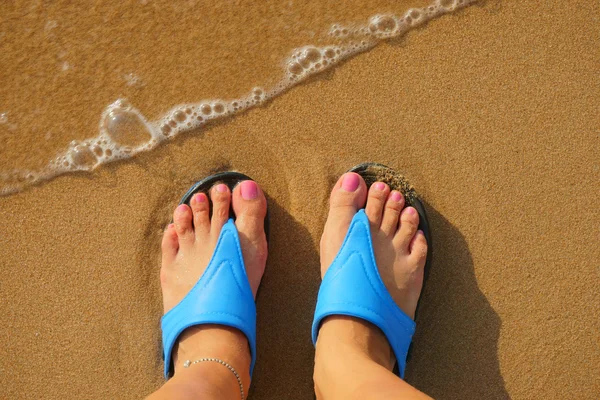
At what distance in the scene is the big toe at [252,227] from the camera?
198cm

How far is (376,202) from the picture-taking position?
6.61 feet

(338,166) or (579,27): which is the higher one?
(579,27)

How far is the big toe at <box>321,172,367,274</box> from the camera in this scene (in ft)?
6.46

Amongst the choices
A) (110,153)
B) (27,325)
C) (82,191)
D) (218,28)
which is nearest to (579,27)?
(218,28)

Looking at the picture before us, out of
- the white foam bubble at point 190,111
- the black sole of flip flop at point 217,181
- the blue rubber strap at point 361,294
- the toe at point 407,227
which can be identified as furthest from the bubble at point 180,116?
the toe at point 407,227

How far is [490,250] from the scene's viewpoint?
1961 mm

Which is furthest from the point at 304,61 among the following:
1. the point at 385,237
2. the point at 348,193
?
the point at 385,237

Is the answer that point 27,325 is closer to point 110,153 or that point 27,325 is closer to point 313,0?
point 110,153

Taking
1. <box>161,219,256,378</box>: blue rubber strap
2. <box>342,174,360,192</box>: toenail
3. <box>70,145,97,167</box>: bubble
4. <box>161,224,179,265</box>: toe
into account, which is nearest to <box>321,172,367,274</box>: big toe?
<box>342,174,360,192</box>: toenail

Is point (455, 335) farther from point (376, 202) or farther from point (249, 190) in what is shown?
point (249, 190)

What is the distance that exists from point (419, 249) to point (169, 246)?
0.99 meters

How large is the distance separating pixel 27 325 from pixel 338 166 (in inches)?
54.9

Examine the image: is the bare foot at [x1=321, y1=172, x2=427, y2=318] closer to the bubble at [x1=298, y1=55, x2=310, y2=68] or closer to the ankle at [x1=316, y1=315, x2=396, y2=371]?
the ankle at [x1=316, y1=315, x2=396, y2=371]

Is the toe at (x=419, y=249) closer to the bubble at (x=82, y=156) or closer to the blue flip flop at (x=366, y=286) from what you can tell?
the blue flip flop at (x=366, y=286)
